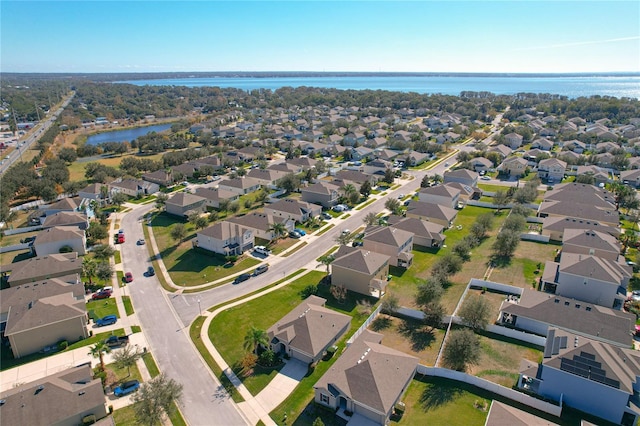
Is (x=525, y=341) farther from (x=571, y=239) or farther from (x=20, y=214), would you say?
(x=20, y=214)

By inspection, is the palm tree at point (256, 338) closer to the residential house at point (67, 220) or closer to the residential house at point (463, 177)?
the residential house at point (67, 220)

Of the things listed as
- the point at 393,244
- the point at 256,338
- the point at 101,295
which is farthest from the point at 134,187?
the point at 256,338

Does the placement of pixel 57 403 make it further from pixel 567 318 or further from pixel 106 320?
pixel 567 318

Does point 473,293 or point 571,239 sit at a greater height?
point 571,239

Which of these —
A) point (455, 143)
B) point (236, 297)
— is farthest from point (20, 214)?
point (455, 143)

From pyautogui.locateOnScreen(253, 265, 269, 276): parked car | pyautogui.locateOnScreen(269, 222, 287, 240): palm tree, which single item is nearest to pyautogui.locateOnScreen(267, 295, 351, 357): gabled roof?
pyautogui.locateOnScreen(253, 265, 269, 276): parked car
